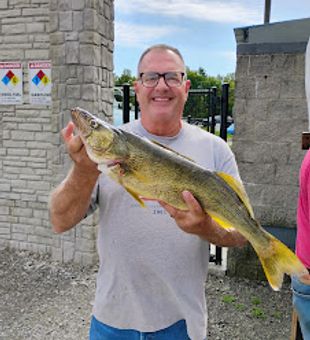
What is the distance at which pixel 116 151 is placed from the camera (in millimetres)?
1674

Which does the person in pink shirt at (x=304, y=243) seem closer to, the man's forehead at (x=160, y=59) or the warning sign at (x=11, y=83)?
the man's forehead at (x=160, y=59)

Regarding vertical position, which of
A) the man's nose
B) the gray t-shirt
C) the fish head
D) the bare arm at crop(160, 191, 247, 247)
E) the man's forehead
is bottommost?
the gray t-shirt

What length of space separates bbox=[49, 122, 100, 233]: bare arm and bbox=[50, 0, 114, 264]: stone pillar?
3624mm

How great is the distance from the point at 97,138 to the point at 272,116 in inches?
141

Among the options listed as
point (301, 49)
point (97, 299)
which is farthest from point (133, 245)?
point (301, 49)

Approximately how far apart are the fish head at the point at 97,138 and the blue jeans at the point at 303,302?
1.25 meters

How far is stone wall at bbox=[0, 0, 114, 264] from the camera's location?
5500 mm

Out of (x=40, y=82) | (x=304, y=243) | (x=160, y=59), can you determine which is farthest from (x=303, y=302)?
(x=40, y=82)

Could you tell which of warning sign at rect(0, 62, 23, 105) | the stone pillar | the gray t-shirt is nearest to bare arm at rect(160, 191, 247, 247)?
the gray t-shirt

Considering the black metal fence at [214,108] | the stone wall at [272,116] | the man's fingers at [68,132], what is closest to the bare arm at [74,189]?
the man's fingers at [68,132]

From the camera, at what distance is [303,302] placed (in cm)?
227

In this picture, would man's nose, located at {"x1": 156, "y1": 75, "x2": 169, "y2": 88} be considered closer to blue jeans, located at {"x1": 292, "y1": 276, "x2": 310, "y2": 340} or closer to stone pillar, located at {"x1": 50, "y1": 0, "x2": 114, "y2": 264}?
blue jeans, located at {"x1": 292, "y1": 276, "x2": 310, "y2": 340}

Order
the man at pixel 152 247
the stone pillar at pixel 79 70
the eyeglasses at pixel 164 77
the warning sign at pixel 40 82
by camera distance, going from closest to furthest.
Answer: the man at pixel 152 247
the eyeglasses at pixel 164 77
the stone pillar at pixel 79 70
the warning sign at pixel 40 82

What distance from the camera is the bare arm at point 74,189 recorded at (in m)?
1.75
